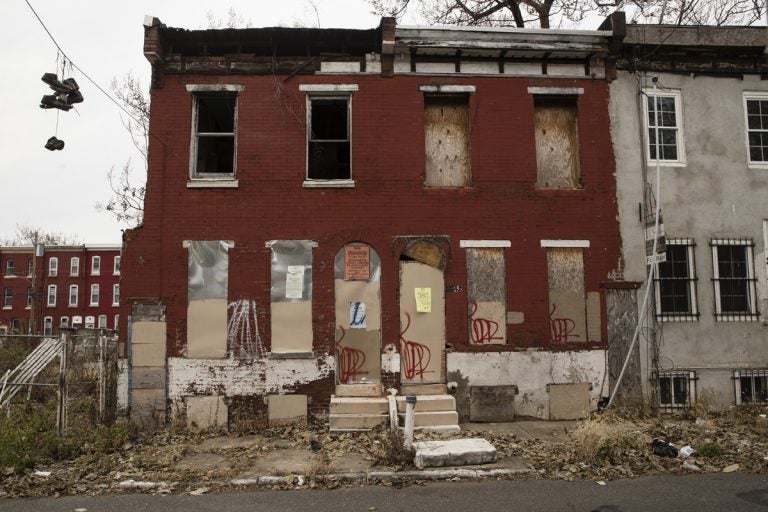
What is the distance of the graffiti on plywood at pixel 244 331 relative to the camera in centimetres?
1080

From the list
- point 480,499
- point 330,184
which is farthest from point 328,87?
point 480,499

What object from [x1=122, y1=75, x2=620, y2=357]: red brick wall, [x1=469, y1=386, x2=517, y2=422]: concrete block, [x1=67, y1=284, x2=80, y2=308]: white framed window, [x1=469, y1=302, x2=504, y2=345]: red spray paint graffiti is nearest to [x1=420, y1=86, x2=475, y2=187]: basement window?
[x1=122, y1=75, x2=620, y2=357]: red brick wall

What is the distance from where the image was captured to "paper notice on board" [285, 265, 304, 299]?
431 inches

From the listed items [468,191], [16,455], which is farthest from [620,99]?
[16,455]

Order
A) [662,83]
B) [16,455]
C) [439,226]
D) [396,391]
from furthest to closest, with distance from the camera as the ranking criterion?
[662,83] → [439,226] → [396,391] → [16,455]

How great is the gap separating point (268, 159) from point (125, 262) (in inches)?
132

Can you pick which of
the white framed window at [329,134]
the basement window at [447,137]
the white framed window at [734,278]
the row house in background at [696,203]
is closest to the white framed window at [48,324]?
the white framed window at [329,134]

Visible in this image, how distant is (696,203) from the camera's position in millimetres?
11719

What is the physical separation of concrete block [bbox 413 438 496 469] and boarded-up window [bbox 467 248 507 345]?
3.05 m

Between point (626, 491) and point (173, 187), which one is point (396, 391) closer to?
point (626, 491)

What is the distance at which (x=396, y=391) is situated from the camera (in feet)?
34.3

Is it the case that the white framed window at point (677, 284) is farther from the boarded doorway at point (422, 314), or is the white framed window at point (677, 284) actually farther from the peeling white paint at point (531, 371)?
the boarded doorway at point (422, 314)

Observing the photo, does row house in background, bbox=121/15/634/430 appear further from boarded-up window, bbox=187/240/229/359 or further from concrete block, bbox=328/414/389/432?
concrete block, bbox=328/414/389/432

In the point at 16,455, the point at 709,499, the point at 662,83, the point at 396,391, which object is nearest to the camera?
the point at 709,499
